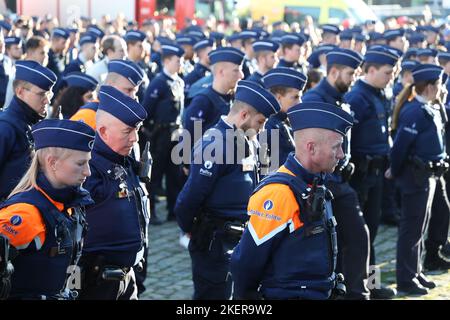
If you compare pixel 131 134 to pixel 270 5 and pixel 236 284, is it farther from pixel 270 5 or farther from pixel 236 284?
pixel 270 5

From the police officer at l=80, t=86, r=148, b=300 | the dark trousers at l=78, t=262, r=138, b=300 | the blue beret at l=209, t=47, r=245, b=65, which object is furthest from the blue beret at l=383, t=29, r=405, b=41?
the dark trousers at l=78, t=262, r=138, b=300

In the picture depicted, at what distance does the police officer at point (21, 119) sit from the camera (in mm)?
6523

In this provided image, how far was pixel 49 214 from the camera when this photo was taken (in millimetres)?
4414

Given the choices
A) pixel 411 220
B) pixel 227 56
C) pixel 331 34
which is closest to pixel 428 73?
pixel 411 220

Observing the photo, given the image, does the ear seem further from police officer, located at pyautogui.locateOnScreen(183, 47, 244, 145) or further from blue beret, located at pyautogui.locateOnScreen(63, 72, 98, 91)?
police officer, located at pyautogui.locateOnScreen(183, 47, 244, 145)

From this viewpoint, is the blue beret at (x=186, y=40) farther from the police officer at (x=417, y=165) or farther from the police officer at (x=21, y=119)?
the police officer at (x=21, y=119)

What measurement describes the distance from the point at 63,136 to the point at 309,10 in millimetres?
22430

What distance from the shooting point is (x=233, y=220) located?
634 cm

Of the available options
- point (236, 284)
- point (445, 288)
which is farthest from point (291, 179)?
point (445, 288)

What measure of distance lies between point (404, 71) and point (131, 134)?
18.4 feet

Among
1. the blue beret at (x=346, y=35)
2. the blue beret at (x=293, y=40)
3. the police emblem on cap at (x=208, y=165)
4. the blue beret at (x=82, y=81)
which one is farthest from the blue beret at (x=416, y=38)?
the police emblem on cap at (x=208, y=165)

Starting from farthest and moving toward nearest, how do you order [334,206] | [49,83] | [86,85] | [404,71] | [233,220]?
1. [404,71]
2. [86,85]
3. [334,206]
4. [49,83]
5. [233,220]

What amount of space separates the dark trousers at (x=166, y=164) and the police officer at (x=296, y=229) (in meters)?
6.45
